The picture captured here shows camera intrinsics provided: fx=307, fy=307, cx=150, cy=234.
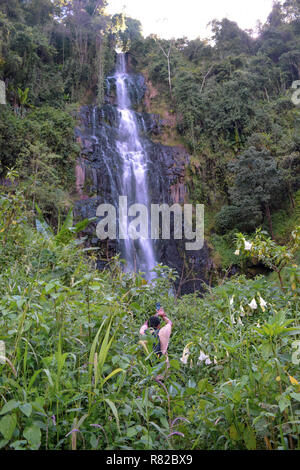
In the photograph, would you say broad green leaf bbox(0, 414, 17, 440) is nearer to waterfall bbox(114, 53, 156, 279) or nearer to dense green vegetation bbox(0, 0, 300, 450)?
dense green vegetation bbox(0, 0, 300, 450)

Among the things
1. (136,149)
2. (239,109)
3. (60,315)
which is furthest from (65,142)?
(60,315)

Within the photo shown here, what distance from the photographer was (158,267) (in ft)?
12.6

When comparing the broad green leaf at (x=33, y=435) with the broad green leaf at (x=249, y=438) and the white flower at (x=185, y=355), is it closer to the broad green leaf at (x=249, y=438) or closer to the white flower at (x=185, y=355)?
the broad green leaf at (x=249, y=438)

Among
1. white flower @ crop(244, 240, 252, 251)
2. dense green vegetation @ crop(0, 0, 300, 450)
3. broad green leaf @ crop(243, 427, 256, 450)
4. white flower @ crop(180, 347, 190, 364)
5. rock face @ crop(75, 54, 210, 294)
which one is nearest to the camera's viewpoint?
broad green leaf @ crop(243, 427, 256, 450)

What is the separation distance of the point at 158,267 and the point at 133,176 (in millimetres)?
10751

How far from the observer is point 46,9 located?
732 inches

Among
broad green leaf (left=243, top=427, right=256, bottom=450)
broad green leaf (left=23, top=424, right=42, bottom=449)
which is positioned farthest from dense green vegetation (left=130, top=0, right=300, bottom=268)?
broad green leaf (left=23, top=424, right=42, bottom=449)

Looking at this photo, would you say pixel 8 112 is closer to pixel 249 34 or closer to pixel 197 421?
pixel 197 421

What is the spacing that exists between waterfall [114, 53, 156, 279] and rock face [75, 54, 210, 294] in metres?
0.20

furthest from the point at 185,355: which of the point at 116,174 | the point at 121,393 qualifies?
the point at 116,174

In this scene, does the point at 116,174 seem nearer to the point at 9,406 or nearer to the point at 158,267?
the point at 158,267

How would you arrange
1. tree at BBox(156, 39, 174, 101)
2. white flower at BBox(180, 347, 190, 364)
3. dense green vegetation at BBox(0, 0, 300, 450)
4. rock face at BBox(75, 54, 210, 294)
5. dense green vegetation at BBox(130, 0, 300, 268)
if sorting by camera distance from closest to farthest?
dense green vegetation at BBox(0, 0, 300, 450) < white flower at BBox(180, 347, 190, 364) < rock face at BBox(75, 54, 210, 294) < dense green vegetation at BBox(130, 0, 300, 268) < tree at BBox(156, 39, 174, 101)

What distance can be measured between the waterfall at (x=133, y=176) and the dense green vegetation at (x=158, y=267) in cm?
218

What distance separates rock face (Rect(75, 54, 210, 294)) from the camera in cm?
1295
